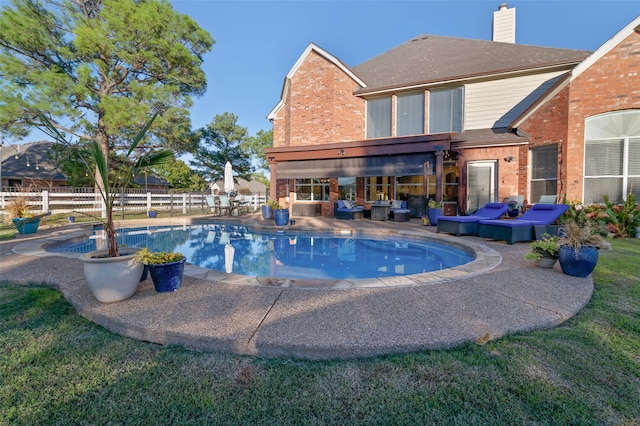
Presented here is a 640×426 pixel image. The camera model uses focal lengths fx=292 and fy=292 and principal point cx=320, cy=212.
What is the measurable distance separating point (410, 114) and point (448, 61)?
3.17 meters

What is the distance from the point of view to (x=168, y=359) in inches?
87.6

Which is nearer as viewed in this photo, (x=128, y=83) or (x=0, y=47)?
(x=0, y=47)

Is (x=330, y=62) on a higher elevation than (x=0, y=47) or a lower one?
lower

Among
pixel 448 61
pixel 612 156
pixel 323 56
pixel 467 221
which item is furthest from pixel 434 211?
pixel 323 56

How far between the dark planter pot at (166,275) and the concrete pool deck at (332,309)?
0.09m

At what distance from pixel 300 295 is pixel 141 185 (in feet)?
121

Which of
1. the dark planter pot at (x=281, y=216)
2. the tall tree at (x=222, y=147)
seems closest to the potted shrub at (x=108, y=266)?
the dark planter pot at (x=281, y=216)

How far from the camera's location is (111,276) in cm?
311

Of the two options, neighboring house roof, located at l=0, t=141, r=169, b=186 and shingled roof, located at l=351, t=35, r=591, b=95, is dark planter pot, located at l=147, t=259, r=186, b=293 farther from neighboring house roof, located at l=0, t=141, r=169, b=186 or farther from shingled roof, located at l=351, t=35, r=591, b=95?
neighboring house roof, located at l=0, t=141, r=169, b=186

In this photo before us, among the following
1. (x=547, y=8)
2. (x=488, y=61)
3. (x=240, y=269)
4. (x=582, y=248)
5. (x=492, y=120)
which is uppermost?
(x=547, y=8)

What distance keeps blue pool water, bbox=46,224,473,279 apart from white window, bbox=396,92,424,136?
6.95 m

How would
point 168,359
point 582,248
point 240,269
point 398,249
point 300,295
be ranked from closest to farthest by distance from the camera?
point 168,359 → point 300,295 → point 582,248 → point 240,269 → point 398,249

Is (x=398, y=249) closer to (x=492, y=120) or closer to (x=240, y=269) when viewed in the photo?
(x=240, y=269)

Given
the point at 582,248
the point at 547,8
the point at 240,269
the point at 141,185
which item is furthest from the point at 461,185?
the point at 141,185
